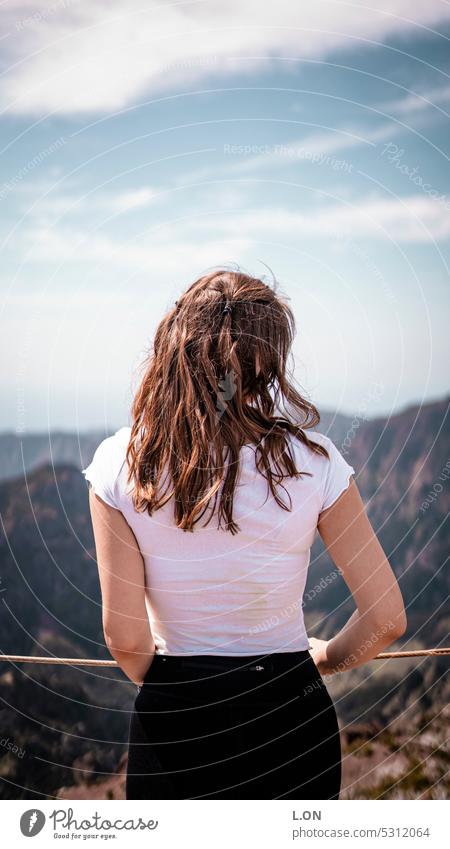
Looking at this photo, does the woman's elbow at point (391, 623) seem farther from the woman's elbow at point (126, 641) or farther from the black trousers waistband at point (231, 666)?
the woman's elbow at point (126, 641)

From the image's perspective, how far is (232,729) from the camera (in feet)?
4.93

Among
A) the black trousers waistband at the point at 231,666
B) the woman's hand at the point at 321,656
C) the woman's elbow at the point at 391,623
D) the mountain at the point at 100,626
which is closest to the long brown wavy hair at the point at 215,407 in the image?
the black trousers waistband at the point at 231,666

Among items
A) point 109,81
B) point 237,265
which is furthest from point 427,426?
point 237,265

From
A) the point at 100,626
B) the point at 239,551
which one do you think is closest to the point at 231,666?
the point at 239,551

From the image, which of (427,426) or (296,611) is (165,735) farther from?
(427,426)

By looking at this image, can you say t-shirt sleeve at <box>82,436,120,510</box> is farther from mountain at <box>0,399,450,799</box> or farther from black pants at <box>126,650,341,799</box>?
mountain at <box>0,399,450,799</box>

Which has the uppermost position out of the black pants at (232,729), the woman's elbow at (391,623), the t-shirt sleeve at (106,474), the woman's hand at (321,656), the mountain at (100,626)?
the t-shirt sleeve at (106,474)

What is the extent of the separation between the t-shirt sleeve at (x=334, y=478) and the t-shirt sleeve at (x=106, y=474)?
0.39 metres

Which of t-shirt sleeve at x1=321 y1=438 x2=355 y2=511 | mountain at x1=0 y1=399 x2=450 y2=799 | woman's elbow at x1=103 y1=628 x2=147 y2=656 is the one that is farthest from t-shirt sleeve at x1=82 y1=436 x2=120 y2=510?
mountain at x1=0 y1=399 x2=450 y2=799

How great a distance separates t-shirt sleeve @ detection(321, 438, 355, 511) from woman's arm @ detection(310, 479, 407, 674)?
15mm

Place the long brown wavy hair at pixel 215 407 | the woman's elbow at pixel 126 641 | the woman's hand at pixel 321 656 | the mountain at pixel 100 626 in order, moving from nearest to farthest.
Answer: the long brown wavy hair at pixel 215 407 < the woman's elbow at pixel 126 641 < the woman's hand at pixel 321 656 < the mountain at pixel 100 626

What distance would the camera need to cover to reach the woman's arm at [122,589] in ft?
4.78

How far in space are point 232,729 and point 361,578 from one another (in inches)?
15.3

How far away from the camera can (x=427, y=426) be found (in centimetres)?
Answer: 1641
